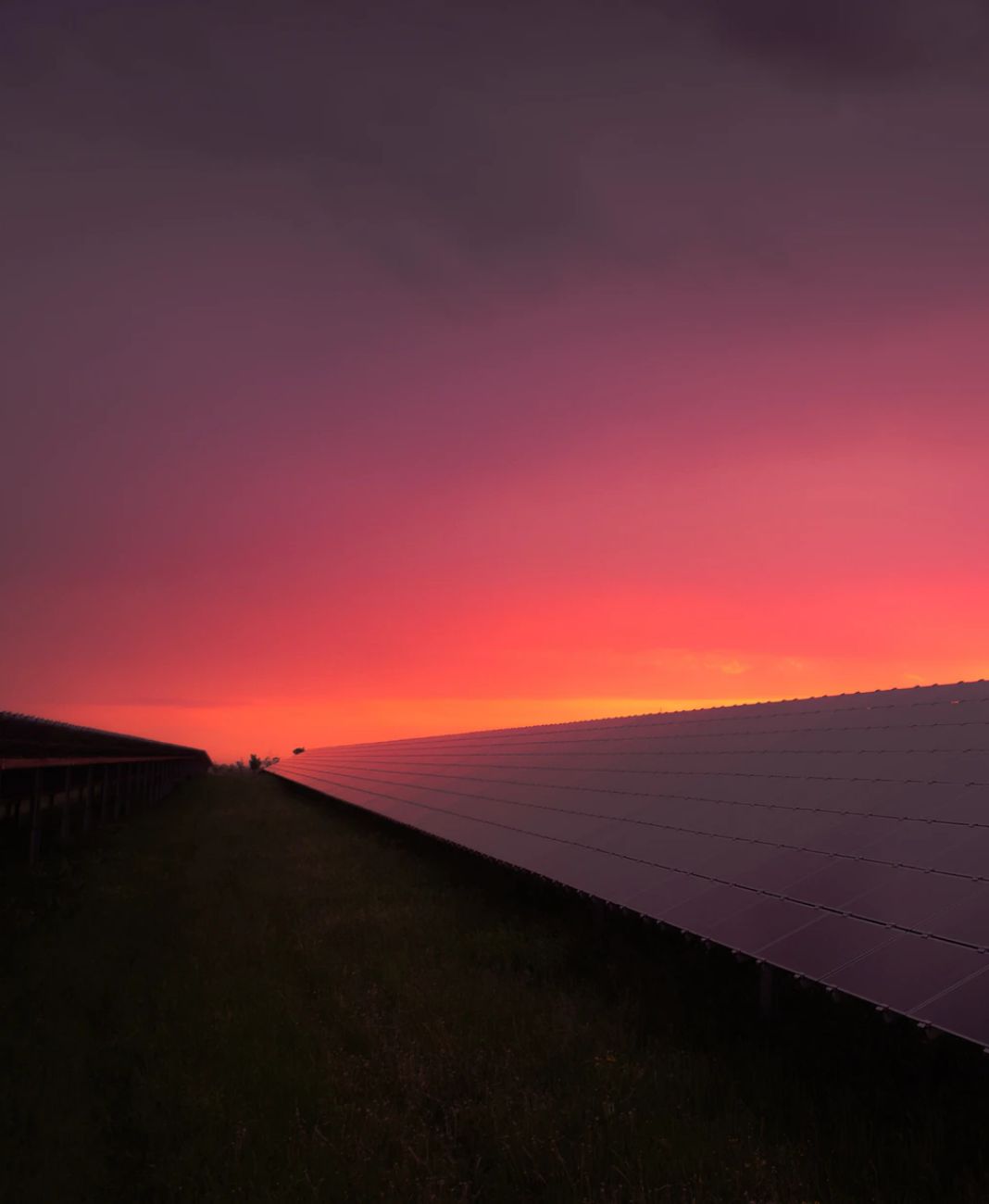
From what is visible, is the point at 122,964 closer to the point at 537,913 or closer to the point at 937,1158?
the point at 537,913

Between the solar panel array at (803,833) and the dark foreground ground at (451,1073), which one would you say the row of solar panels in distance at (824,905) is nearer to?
the solar panel array at (803,833)

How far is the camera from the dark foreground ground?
7.64 m

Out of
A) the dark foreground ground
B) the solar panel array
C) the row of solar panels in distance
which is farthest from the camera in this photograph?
the solar panel array

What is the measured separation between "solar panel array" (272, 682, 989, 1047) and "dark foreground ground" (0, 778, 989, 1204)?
3.98 ft

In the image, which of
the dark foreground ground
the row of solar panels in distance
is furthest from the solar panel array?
the dark foreground ground

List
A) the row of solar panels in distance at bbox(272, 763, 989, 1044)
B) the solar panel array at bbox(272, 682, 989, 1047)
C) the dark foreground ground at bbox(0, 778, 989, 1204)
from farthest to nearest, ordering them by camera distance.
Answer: the solar panel array at bbox(272, 682, 989, 1047) → the row of solar panels in distance at bbox(272, 763, 989, 1044) → the dark foreground ground at bbox(0, 778, 989, 1204)

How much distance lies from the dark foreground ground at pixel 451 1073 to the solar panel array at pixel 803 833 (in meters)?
1.21

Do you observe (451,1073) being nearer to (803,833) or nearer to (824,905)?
(824,905)

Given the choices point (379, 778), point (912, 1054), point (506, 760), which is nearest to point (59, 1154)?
point (912, 1054)

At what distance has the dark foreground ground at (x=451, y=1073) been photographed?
7.64 metres

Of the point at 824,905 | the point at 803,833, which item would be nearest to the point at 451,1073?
the point at 824,905

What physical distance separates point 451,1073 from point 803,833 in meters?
6.52

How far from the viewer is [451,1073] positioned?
32.3ft

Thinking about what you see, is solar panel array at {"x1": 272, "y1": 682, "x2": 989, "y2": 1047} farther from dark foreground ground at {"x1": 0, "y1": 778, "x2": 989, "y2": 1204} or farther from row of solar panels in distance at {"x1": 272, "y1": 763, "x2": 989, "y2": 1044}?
dark foreground ground at {"x1": 0, "y1": 778, "x2": 989, "y2": 1204}
